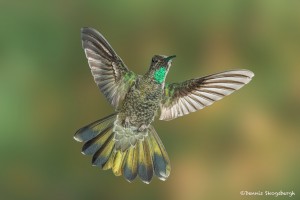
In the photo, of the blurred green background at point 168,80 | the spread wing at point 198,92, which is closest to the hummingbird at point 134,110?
the spread wing at point 198,92

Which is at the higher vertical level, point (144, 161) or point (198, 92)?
point (198, 92)

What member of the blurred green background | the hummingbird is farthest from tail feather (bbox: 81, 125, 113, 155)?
the blurred green background

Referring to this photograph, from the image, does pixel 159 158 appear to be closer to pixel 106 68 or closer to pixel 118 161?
pixel 118 161

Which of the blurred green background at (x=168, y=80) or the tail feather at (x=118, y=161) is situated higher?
the blurred green background at (x=168, y=80)

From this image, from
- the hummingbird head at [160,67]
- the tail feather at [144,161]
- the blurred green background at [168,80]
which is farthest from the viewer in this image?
the blurred green background at [168,80]

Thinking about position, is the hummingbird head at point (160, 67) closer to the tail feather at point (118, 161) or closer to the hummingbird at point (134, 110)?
the hummingbird at point (134, 110)

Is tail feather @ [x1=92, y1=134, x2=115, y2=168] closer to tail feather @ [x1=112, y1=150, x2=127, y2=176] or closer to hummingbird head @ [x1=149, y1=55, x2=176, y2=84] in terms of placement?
tail feather @ [x1=112, y1=150, x2=127, y2=176]

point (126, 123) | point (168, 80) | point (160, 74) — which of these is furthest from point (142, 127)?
point (168, 80)

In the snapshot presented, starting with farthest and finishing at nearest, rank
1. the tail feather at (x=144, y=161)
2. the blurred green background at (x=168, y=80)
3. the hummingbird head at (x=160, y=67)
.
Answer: the blurred green background at (x=168, y=80), the tail feather at (x=144, y=161), the hummingbird head at (x=160, y=67)
